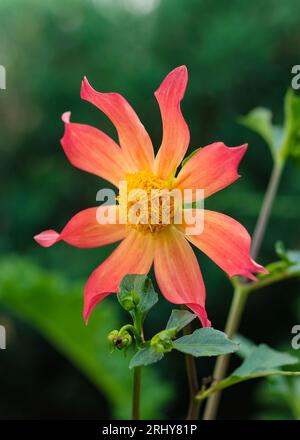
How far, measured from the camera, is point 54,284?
1.51 m

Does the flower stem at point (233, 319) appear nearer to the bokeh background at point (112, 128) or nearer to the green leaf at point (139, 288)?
the green leaf at point (139, 288)

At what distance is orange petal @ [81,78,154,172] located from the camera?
265mm

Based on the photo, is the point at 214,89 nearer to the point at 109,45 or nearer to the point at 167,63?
the point at 167,63

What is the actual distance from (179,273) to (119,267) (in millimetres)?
27

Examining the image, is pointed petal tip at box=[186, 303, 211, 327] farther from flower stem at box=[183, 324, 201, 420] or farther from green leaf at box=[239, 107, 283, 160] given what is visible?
green leaf at box=[239, 107, 283, 160]

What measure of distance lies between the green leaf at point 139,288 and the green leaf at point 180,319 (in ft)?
0.04

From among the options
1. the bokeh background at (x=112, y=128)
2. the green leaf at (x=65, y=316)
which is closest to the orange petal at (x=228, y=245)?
the green leaf at (x=65, y=316)

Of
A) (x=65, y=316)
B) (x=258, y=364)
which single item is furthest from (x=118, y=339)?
(x=65, y=316)

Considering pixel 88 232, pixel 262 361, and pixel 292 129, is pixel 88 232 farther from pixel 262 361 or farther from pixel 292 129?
pixel 292 129

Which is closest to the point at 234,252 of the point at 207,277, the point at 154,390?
the point at 154,390

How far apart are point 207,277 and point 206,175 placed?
2.78 metres

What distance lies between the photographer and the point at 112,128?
3.23m

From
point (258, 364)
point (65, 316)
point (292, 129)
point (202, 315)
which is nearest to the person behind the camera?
point (202, 315)

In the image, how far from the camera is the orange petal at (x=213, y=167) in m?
0.25
